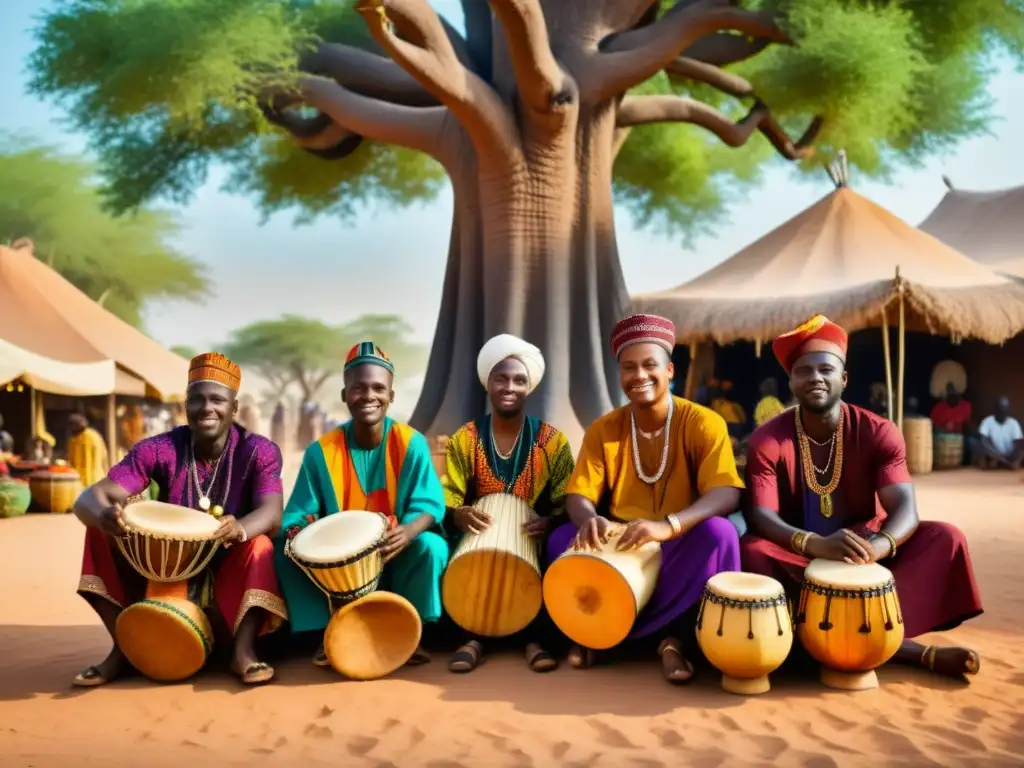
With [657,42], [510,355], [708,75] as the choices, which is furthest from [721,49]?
[510,355]

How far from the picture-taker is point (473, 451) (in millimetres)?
4539

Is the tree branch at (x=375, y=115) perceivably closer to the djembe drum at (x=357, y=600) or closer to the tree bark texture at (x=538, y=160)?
the tree bark texture at (x=538, y=160)

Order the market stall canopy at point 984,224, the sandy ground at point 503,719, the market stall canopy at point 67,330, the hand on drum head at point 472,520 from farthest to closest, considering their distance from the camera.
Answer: the market stall canopy at point 984,224 → the market stall canopy at point 67,330 → the hand on drum head at point 472,520 → the sandy ground at point 503,719

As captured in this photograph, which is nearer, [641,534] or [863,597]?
[863,597]

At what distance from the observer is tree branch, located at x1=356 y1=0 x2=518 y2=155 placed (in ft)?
25.0

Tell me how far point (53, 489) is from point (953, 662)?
9.83 m

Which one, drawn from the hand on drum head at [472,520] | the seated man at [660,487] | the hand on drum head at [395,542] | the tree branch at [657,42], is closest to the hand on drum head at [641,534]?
the seated man at [660,487]

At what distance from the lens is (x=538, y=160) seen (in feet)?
32.2

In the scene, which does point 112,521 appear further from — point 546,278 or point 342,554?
point 546,278

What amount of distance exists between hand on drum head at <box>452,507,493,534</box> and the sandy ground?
0.59 metres

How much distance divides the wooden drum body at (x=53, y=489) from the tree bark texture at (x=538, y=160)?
4142 millimetres

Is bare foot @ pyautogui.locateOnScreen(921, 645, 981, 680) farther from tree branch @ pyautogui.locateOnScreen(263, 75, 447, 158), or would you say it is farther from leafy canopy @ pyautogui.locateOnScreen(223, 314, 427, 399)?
leafy canopy @ pyautogui.locateOnScreen(223, 314, 427, 399)

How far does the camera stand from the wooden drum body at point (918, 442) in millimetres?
12891

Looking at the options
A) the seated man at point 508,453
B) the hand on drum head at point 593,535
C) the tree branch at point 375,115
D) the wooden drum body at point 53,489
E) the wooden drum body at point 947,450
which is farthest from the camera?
the wooden drum body at point 947,450
